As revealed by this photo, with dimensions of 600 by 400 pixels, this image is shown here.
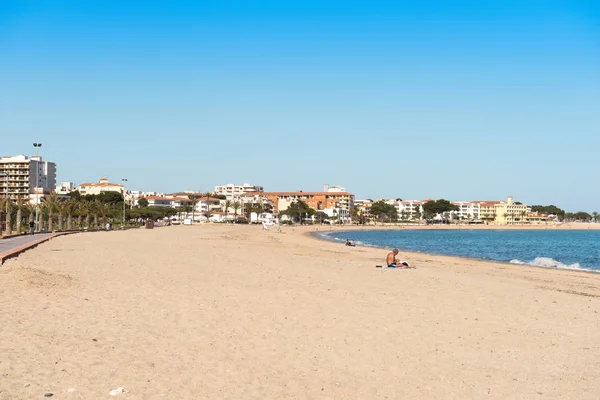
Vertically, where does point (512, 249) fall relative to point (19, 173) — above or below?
below

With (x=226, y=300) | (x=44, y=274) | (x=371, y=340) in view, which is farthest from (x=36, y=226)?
(x=371, y=340)

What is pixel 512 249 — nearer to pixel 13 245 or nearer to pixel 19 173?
pixel 13 245

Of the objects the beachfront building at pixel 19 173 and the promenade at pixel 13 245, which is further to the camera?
the beachfront building at pixel 19 173

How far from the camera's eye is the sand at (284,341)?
735 cm

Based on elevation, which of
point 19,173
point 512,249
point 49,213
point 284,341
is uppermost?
point 19,173

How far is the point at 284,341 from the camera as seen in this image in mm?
9711

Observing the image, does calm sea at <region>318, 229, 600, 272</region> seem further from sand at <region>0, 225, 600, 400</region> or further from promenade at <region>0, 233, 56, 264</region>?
promenade at <region>0, 233, 56, 264</region>

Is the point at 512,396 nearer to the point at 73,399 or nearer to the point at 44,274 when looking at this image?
the point at 73,399

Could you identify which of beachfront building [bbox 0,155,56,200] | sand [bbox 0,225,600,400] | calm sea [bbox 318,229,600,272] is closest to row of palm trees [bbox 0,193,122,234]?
calm sea [bbox 318,229,600,272]

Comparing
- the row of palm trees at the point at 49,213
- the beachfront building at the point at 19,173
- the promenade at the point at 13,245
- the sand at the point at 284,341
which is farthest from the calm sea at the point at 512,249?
the beachfront building at the point at 19,173

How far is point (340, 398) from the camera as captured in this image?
704cm

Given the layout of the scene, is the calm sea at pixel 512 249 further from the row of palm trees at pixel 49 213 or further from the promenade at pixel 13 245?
the row of palm trees at pixel 49 213

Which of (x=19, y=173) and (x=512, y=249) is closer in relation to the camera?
(x=512, y=249)

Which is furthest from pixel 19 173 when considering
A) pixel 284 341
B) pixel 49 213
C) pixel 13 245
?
pixel 284 341
